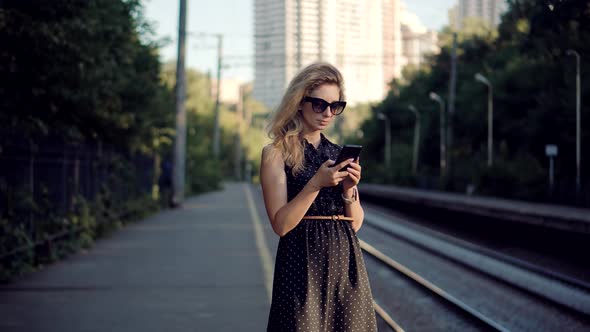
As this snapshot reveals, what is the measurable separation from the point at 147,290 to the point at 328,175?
731 centimetres

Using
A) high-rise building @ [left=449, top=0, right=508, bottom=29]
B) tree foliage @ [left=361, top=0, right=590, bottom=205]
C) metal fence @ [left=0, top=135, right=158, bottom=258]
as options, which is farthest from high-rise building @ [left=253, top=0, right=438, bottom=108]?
metal fence @ [left=0, top=135, right=158, bottom=258]

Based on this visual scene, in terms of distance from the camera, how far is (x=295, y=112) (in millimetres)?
3924

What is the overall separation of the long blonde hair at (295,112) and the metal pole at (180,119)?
25163mm

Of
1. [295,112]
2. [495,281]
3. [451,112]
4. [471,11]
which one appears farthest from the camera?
[471,11]

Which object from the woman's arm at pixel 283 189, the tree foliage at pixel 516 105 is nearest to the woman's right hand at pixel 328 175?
the woman's arm at pixel 283 189

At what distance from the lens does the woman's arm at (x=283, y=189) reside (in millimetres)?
3619

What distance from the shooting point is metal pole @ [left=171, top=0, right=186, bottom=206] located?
2909 centimetres

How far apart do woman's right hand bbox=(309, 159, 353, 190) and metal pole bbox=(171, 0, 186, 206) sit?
25498 millimetres

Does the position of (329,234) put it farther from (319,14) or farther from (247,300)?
(319,14)

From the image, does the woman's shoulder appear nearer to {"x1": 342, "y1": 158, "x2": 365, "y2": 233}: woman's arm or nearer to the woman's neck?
the woman's neck

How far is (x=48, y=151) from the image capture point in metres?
13.9

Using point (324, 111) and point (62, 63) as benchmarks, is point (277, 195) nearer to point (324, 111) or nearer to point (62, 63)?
point (324, 111)

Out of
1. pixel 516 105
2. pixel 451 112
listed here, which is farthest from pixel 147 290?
pixel 516 105

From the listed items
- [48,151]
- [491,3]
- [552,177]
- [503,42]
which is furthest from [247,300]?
[491,3]
